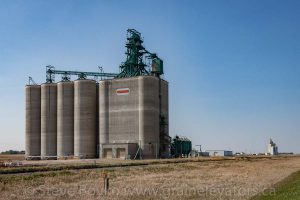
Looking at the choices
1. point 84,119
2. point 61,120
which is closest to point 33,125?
point 61,120

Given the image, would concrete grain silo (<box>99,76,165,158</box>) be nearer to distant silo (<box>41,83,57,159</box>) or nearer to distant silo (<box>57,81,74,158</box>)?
distant silo (<box>57,81,74,158</box>)

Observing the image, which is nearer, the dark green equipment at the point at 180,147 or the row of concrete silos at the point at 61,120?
the row of concrete silos at the point at 61,120

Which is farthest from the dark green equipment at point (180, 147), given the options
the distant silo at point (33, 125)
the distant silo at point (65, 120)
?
the distant silo at point (33, 125)

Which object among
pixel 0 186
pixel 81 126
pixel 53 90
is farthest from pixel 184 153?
pixel 0 186

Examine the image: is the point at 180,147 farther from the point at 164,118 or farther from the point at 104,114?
the point at 104,114

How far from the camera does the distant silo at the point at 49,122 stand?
130000 mm

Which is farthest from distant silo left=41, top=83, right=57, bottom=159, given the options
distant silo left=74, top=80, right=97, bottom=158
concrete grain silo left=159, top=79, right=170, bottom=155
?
concrete grain silo left=159, top=79, right=170, bottom=155

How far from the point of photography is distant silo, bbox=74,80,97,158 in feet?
402

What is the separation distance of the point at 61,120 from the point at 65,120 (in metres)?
1.26

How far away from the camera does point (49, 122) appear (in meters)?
131

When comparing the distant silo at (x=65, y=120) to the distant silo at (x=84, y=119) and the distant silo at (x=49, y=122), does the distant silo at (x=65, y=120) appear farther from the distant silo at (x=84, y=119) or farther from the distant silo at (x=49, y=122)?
the distant silo at (x=49, y=122)

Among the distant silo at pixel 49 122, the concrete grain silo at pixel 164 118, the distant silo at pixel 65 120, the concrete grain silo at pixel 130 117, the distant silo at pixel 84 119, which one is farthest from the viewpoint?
the distant silo at pixel 49 122

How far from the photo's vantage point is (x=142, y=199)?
24781 millimetres

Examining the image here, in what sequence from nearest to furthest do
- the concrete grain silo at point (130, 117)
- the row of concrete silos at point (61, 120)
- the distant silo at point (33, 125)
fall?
1. the concrete grain silo at point (130, 117)
2. the row of concrete silos at point (61, 120)
3. the distant silo at point (33, 125)
